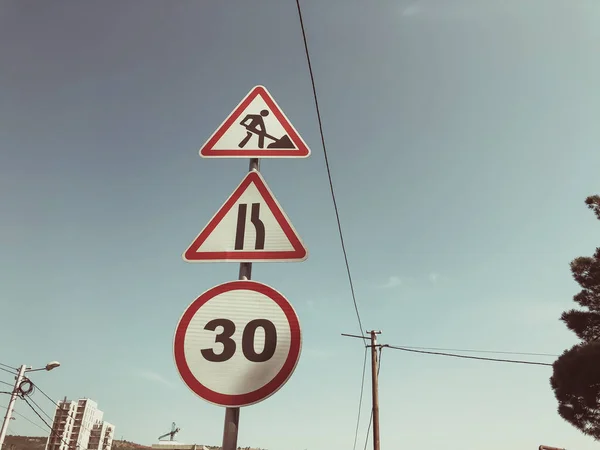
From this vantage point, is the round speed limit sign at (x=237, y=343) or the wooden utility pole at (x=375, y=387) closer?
the round speed limit sign at (x=237, y=343)

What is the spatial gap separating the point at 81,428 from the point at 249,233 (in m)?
109

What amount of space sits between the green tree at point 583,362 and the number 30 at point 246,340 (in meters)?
10.7

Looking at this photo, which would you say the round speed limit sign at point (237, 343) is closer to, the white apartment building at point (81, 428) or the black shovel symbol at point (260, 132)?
the black shovel symbol at point (260, 132)

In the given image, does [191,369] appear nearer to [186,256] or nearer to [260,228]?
[186,256]

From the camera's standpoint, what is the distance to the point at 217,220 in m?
2.38

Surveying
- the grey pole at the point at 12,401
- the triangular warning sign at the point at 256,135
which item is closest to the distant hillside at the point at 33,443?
the grey pole at the point at 12,401

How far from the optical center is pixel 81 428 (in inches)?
3472

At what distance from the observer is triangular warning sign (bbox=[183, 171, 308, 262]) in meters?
2.22

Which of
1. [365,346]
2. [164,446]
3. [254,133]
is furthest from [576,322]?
[164,446]

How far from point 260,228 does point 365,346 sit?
1844 cm

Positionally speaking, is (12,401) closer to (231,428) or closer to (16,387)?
(16,387)

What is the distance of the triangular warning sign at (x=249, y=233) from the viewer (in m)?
2.22

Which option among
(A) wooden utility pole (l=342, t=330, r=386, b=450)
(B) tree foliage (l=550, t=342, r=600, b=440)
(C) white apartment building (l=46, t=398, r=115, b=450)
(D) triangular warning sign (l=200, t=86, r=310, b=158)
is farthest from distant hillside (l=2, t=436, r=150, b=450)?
(D) triangular warning sign (l=200, t=86, r=310, b=158)

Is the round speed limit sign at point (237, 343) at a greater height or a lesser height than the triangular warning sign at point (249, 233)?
lesser
